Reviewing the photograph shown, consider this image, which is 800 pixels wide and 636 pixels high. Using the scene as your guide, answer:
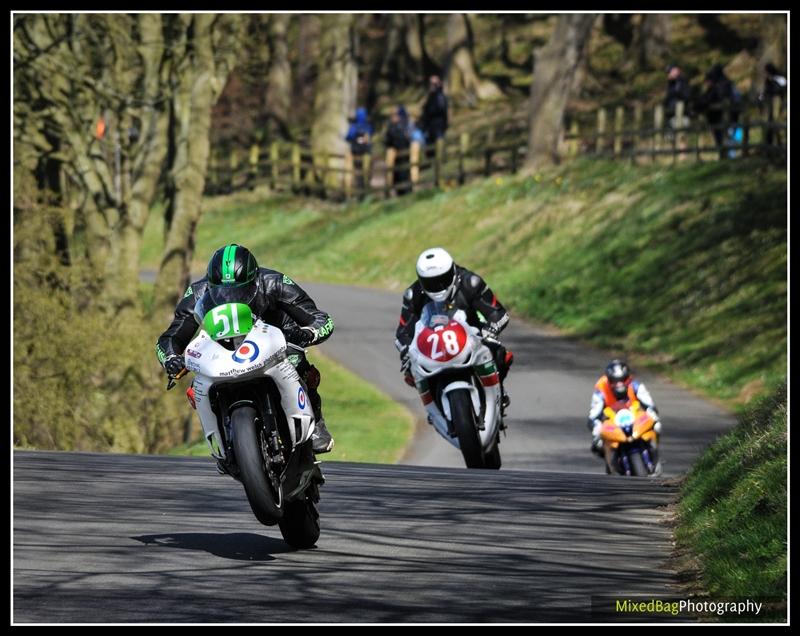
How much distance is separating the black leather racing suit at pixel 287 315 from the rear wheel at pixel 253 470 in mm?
655

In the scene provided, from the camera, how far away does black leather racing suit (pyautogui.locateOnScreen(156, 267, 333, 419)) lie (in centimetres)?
1005

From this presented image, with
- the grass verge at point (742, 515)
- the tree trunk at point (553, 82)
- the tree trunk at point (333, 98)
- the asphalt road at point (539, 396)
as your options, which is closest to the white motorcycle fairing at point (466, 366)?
the grass verge at point (742, 515)

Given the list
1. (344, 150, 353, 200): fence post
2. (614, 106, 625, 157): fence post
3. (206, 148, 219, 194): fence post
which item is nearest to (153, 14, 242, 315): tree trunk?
(614, 106, 625, 157): fence post

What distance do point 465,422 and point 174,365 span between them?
18.7 feet

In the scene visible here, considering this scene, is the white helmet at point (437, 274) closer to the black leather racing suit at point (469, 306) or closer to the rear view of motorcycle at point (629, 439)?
the black leather racing suit at point (469, 306)

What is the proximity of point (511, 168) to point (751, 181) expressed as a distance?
1171 cm

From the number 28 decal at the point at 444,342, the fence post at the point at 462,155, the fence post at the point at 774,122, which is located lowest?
the fence post at the point at 462,155

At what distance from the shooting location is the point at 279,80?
204ft

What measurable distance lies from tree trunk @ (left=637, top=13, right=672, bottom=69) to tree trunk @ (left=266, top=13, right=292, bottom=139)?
11.4 metres

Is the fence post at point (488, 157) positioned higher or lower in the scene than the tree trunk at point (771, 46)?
→ lower

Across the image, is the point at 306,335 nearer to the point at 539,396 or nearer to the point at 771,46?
the point at 539,396

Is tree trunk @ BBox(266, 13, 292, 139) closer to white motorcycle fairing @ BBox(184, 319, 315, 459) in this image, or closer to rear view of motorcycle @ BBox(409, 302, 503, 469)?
rear view of motorcycle @ BBox(409, 302, 503, 469)

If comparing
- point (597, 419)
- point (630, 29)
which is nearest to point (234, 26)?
point (597, 419)

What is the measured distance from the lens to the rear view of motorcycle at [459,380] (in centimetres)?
1558
